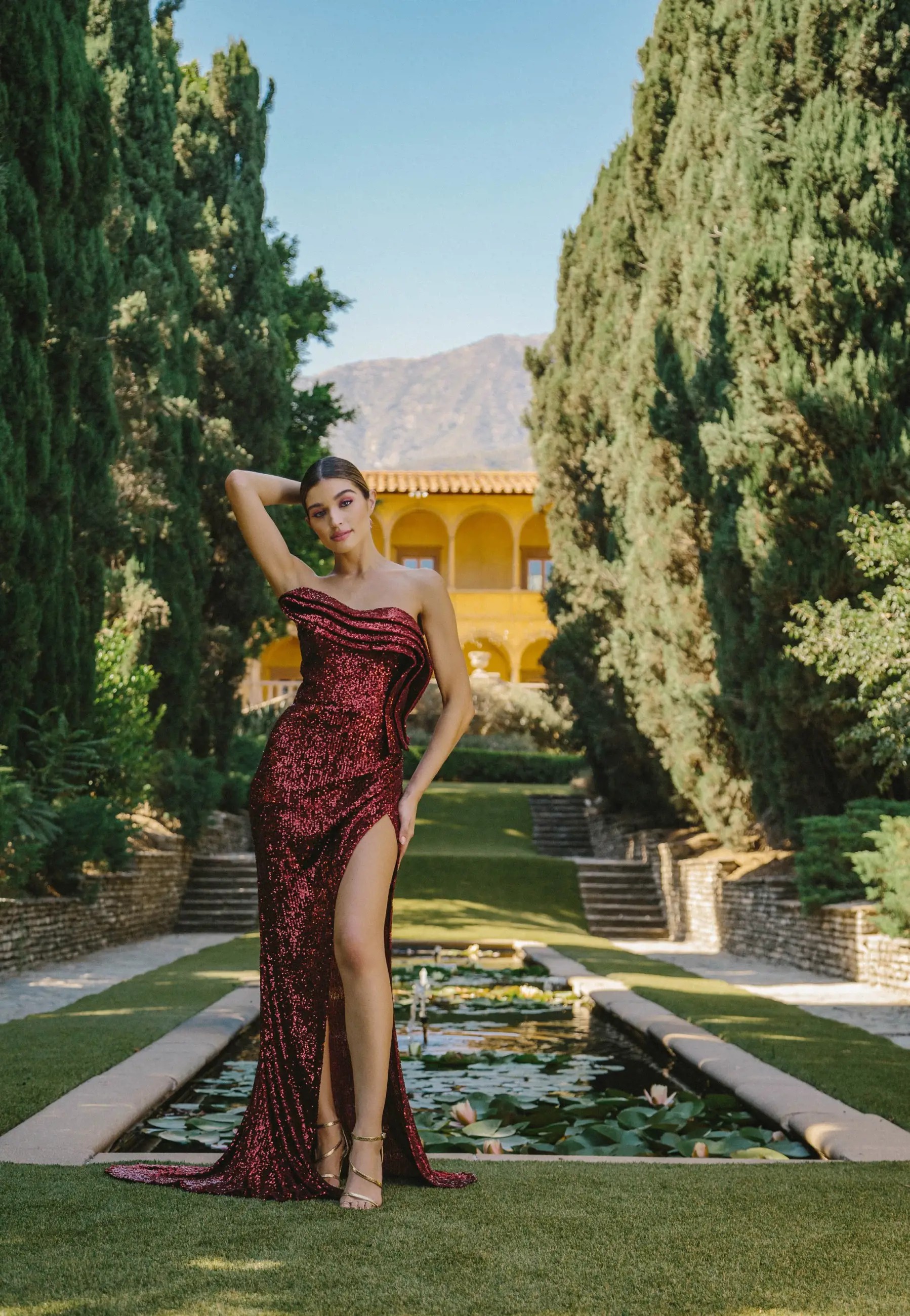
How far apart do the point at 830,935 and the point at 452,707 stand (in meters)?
8.51

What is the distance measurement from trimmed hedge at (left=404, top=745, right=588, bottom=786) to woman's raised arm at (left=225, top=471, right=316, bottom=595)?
24.7 meters

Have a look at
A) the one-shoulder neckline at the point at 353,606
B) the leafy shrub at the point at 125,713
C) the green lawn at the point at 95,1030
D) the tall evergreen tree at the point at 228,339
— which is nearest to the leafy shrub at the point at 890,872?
the green lawn at the point at 95,1030

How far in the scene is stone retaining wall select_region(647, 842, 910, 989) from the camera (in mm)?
10359

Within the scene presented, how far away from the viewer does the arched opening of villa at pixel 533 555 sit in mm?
38156

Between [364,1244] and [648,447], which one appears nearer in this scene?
[364,1244]

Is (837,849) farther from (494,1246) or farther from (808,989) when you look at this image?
(494,1246)

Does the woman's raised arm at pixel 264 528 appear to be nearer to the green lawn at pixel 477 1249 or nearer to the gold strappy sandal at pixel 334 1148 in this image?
the gold strappy sandal at pixel 334 1148

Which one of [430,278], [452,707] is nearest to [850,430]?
[452,707]

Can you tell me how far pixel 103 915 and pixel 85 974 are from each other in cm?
228

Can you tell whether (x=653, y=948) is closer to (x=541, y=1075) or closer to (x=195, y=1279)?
(x=541, y=1075)

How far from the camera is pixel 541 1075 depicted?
598cm

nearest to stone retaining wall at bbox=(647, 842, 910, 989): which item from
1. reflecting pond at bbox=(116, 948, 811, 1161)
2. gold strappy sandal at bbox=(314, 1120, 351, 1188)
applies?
reflecting pond at bbox=(116, 948, 811, 1161)

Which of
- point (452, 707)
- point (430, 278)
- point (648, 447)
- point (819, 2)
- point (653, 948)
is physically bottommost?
point (653, 948)

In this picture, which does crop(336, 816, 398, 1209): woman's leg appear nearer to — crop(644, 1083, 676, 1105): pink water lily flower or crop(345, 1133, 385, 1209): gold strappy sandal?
crop(345, 1133, 385, 1209): gold strappy sandal
